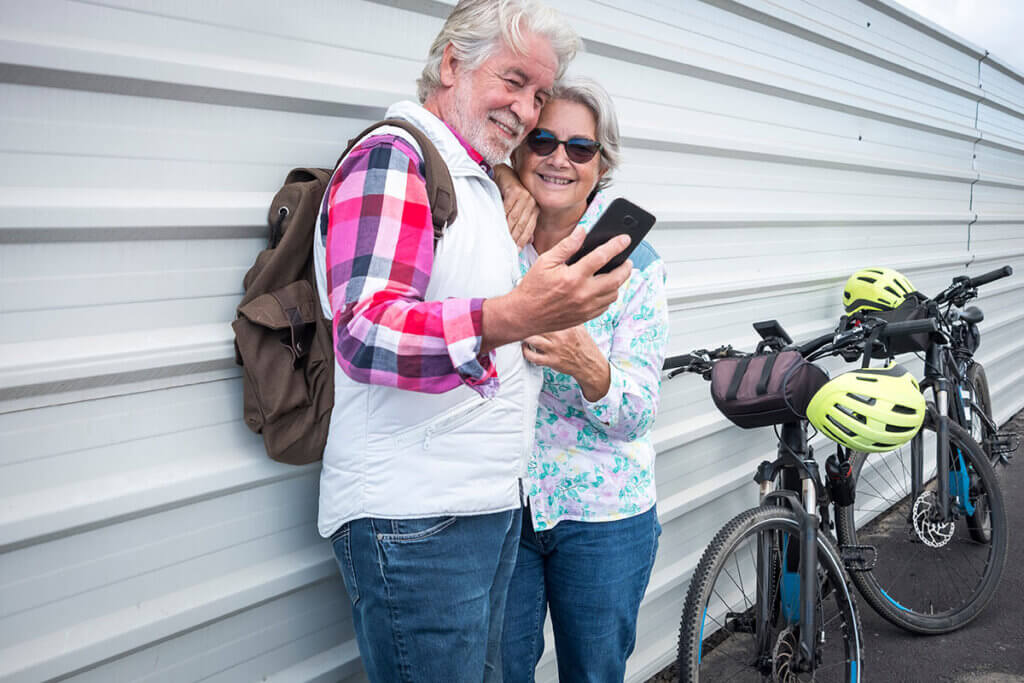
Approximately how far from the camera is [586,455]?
1.87m

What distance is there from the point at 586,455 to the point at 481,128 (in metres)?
0.82

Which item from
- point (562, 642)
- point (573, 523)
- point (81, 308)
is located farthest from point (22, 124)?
point (562, 642)

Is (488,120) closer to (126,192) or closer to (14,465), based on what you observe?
(126,192)

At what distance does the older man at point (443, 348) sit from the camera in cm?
114

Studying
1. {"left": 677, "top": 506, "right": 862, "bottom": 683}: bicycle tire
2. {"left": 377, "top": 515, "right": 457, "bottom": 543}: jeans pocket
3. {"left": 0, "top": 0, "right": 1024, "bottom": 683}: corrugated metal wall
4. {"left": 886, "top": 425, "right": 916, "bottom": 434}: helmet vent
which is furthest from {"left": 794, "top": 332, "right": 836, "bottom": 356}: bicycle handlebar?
{"left": 377, "top": 515, "right": 457, "bottom": 543}: jeans pocket

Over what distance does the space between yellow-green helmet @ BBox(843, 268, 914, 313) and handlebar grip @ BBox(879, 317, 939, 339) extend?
0.87 meters

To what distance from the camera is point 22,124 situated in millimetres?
1332

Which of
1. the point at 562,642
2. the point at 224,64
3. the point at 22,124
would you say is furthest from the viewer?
the point at 562,642

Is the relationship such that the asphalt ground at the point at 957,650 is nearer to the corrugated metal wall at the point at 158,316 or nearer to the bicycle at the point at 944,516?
the bicycle at the point at 944,516

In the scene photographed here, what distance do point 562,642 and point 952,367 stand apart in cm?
305

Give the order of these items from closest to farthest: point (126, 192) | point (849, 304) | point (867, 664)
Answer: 1. point (126, 192)
2. point (867, 664)
3. point (849, 304)

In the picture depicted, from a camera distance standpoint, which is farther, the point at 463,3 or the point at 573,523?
the point at 573,523

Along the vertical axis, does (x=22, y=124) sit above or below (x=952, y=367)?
above

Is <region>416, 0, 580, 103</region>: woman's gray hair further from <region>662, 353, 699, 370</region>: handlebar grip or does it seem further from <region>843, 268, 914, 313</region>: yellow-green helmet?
<region>843, 268, 914, 313</region>: yellow-green helmet
